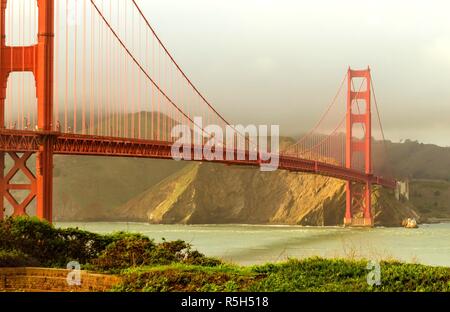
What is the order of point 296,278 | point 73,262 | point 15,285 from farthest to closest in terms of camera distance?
point 73,262
point 15,285
point 296,278

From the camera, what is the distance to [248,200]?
191500 millimetres

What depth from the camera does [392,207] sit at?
138750mm

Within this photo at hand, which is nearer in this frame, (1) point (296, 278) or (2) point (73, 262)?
(1) point (296, 278)

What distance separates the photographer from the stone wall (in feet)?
54.1

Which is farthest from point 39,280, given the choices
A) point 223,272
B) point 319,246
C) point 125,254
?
point 319,246

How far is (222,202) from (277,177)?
13541 mm

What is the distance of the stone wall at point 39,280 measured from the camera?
16.5 m

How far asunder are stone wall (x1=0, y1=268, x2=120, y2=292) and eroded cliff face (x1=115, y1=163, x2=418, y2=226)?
129m

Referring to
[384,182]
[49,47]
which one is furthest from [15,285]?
[384,182]

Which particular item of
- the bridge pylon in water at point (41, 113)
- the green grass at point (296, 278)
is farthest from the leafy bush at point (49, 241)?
the bridge pylon in water at point (41, 113)

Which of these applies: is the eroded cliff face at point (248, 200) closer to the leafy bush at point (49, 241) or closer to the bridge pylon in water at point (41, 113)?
the bridge pylon in water at point (41, 113)

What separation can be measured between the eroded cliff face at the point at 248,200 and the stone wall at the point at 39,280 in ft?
422

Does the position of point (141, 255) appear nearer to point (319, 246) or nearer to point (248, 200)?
point (319, 246)
